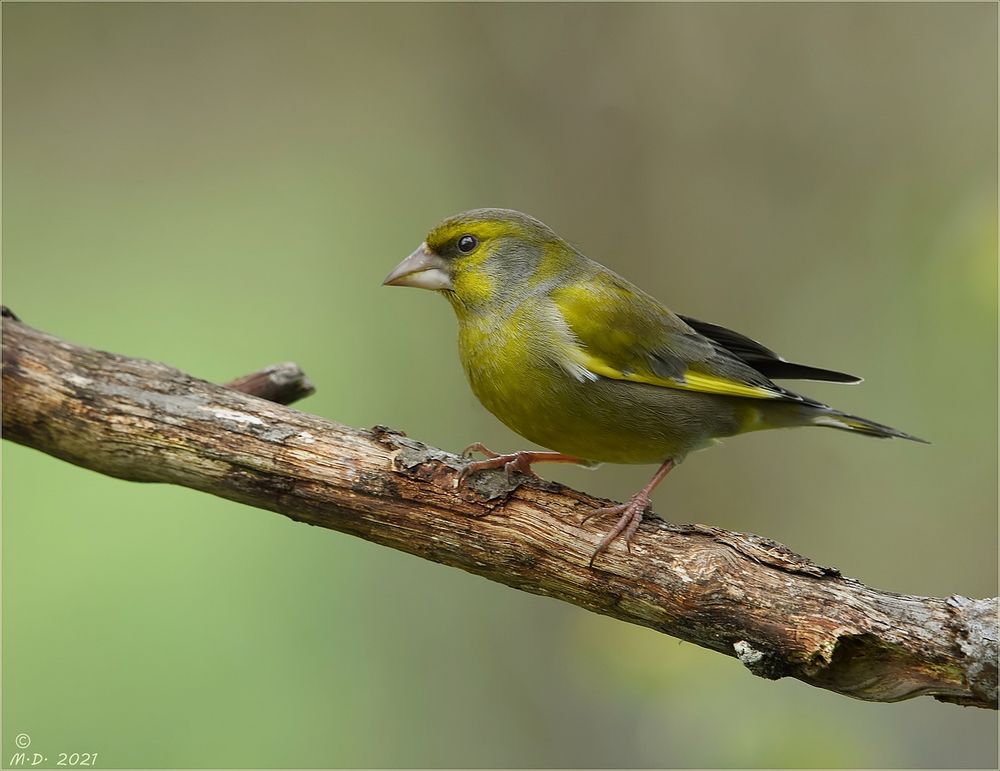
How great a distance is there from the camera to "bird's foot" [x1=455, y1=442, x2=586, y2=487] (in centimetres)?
375

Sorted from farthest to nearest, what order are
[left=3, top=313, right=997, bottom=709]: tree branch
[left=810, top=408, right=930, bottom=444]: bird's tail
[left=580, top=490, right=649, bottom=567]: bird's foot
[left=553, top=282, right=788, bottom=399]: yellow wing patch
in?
1. [left=810, top=408, right=930, bottom=444]: bird's tail
2. [left=553, top=282, right=788, bottom=399]: yellow wing patch
3. [left=580, top=490, right=649, bottom=567]: bird's foot
4. [left=3, top=313, right=997, bottom=709]: tree branch

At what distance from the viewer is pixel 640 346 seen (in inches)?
170

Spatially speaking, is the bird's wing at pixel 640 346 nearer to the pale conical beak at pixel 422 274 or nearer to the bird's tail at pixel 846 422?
the bird's tail at pixel 846 422

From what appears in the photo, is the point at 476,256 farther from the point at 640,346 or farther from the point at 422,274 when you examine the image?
the point at 640,346

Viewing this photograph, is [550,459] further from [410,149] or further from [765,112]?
[410,149]

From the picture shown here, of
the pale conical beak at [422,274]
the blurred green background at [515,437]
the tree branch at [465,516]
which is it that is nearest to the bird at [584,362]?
the pale conical beak at [422,274]

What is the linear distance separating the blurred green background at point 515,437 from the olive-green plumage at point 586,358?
1.55 meters

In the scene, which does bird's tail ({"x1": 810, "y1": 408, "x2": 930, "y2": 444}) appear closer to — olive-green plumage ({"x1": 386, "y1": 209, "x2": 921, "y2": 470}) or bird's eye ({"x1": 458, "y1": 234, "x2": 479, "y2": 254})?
olive-green plumage ({"x1": 386, "y1": 209, "x2": 921, "y2": 470})

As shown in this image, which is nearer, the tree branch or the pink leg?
the tree branch

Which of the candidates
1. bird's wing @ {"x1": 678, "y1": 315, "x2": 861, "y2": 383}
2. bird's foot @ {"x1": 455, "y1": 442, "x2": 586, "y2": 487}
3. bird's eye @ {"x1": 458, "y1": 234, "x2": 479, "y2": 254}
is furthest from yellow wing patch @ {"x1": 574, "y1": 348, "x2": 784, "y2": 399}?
bird's eye @ {"x1": 458, "y1": 234, "x2": 479, "y2": 254}

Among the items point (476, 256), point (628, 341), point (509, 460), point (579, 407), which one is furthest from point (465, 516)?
point (476, 256)

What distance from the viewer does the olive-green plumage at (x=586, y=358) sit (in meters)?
4.10

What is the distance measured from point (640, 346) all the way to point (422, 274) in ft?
3.35

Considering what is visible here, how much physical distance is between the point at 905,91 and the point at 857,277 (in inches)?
53.4
